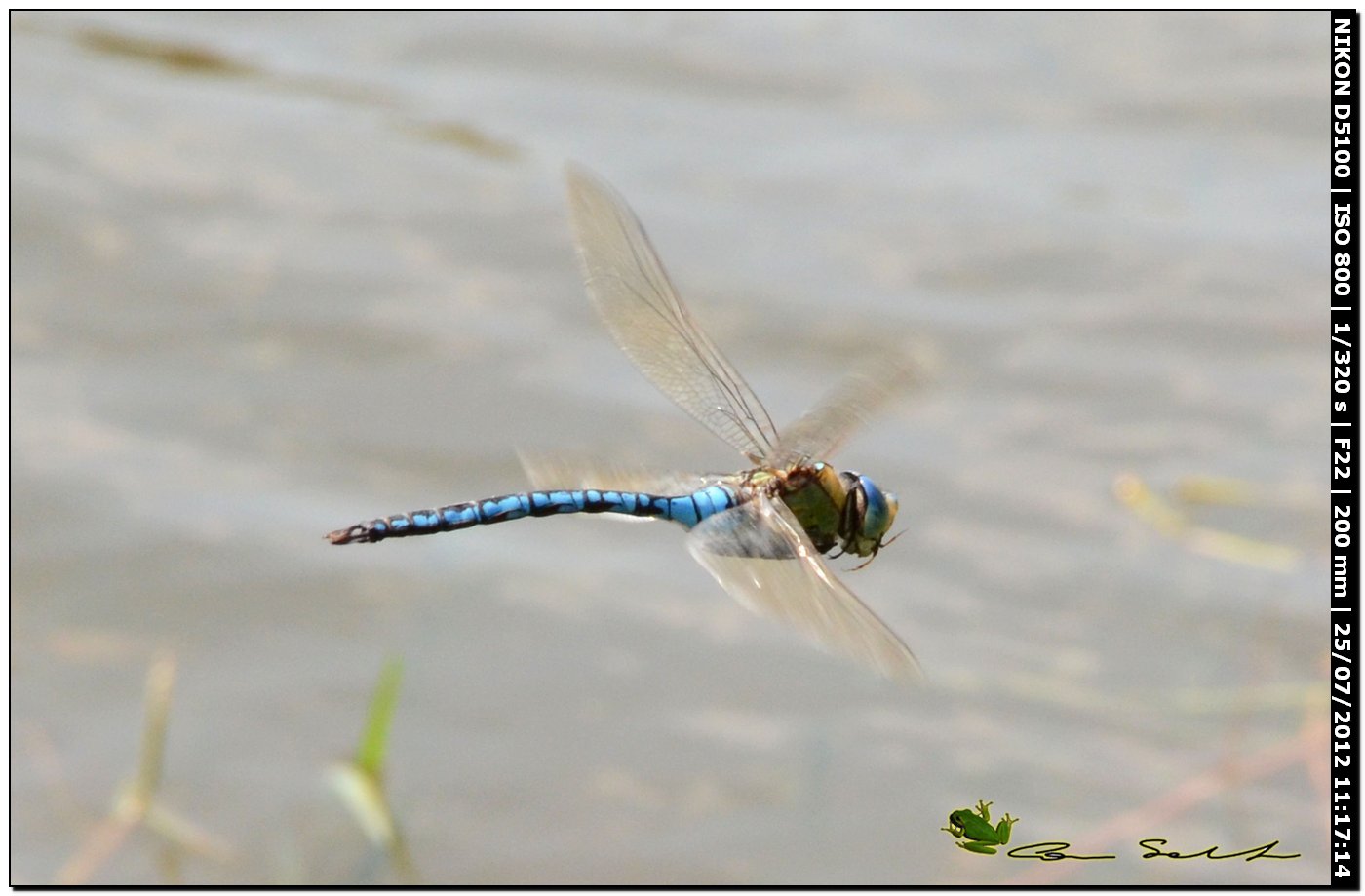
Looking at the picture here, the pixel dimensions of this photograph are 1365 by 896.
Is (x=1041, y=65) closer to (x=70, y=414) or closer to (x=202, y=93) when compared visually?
(x=202, y=93)

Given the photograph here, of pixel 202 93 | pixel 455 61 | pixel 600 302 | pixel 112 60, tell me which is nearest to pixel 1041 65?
pixel 455 61

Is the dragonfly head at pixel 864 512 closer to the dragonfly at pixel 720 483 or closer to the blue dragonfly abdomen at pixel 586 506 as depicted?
the dragonfly at pixel 720 483

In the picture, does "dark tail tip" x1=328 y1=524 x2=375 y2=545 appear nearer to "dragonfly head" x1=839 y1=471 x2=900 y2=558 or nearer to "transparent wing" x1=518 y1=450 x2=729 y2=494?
"transparent wing" x1=518 y1=450 x2=729 y2=494

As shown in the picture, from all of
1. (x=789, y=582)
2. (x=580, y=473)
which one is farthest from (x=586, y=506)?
(x=789, y=582)

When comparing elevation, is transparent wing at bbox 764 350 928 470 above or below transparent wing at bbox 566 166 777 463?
below
